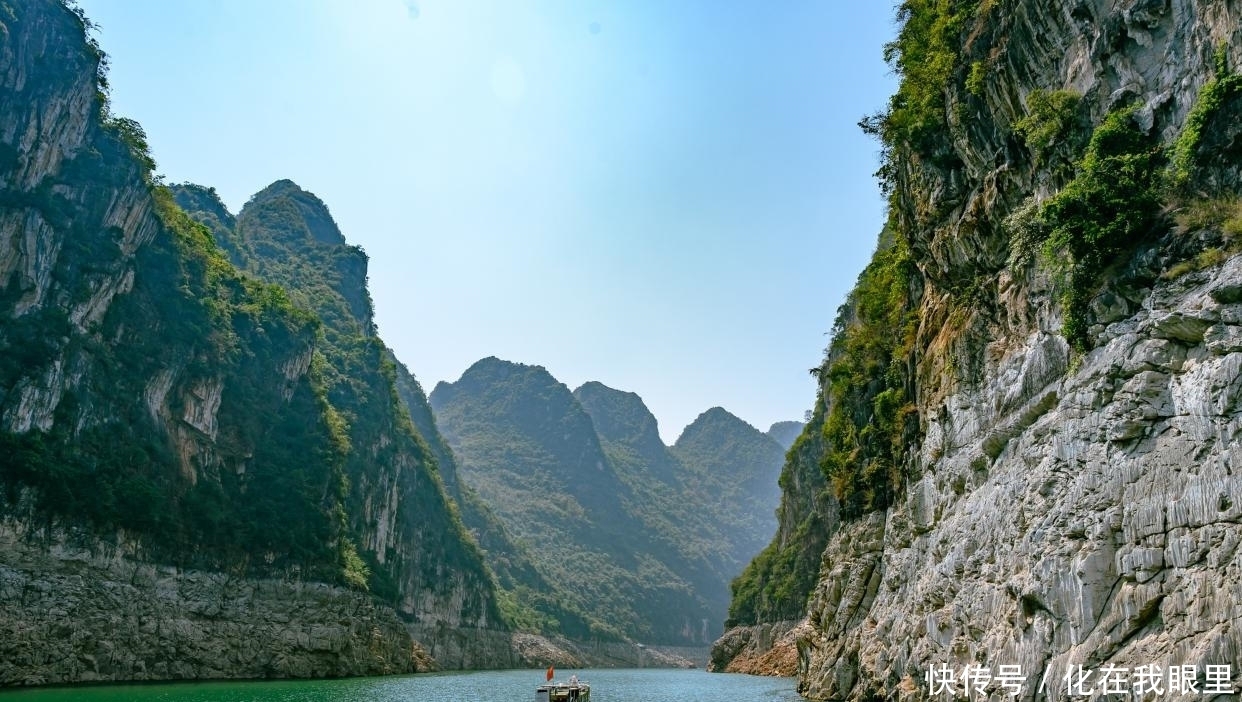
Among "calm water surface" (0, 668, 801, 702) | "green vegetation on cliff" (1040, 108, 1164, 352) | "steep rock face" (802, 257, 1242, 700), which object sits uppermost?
"green vegetation on cliff" (1040, 108, 1164, 352)

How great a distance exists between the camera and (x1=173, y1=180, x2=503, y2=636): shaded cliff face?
278 feet

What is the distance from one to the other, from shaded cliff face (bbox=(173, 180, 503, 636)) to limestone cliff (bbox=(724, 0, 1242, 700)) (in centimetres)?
6199

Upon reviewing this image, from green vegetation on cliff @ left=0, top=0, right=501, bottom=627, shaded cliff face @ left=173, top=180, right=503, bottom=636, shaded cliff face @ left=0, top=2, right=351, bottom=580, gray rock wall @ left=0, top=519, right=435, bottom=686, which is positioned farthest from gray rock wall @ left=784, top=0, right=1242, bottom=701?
shaded cliff face @ left=173, top=180, right=503, bottom=636

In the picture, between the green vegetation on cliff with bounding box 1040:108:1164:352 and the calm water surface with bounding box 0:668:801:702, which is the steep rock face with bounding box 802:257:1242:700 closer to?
the green vegetation on cliff with bounding box 1040:108:1164:352

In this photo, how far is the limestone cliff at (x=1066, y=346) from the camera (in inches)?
603

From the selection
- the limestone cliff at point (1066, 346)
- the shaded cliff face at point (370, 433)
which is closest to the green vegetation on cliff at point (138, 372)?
the shaded cliff face at point (370, 433)

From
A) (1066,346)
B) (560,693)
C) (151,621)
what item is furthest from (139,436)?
(1066,346)

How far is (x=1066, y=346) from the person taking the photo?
20109 millimetres

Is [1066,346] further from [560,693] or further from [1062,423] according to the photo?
[560,693]

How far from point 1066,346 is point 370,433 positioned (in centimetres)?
7770

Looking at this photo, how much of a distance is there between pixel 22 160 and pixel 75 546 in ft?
70.5

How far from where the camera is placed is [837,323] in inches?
2862

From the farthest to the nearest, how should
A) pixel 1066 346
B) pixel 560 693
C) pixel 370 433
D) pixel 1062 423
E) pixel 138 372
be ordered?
pixel 370 433, pixel 138 372, pixel 560 693, pixel 1066 346, pixel 1062 423

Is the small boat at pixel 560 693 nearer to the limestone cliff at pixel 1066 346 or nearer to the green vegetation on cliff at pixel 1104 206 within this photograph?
the limestone cliff at pixel 1066 346
